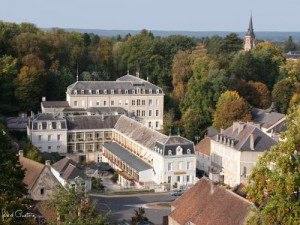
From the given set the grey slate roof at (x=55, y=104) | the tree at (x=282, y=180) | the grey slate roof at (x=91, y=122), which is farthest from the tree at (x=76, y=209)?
the grey slate roof at (x=55, y=104)

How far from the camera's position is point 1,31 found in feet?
235

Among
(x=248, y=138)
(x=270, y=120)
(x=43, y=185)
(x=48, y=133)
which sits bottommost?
(x=48, y=133)

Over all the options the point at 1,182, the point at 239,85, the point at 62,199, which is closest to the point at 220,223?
the point at 62,199

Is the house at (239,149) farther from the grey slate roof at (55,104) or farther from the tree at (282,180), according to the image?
the tree at (282,180)

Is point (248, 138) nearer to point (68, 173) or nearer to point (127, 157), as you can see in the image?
point (127, 157)

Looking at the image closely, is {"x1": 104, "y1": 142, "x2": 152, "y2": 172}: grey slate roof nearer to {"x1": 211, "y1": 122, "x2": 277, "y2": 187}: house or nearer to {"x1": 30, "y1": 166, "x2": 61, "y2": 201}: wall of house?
{"x1": 211, "y1": 122, "x2": 277, "y2": 187}: house

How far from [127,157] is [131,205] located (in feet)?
33.8

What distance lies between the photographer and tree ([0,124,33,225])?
21016mm

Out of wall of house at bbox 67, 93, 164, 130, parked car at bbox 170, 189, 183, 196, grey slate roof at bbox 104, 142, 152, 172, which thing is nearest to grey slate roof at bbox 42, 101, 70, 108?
wall of house at bbox 67, 93, 164, 130

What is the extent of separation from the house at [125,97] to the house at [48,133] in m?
11.3

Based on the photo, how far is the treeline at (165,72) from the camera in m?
65.3

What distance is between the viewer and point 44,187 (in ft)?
110

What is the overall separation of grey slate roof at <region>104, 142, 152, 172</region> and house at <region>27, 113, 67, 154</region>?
4.48 metres

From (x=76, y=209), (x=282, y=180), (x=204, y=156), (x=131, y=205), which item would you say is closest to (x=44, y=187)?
(x=131, y=205)
